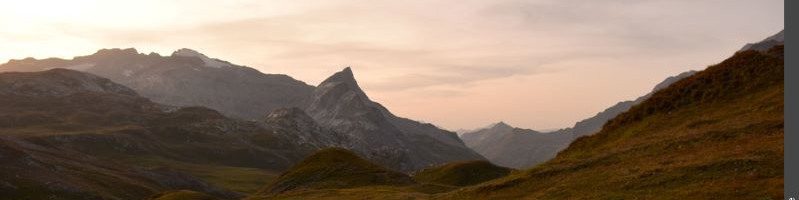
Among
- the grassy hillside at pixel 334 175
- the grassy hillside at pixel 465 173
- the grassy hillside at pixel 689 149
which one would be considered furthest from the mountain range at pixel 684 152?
the grassy hillside at pixel 465 173

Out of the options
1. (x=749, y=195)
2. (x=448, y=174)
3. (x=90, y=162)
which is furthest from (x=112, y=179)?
(x=749, y=195)

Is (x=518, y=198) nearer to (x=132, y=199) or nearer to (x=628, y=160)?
(x=628, y=160)

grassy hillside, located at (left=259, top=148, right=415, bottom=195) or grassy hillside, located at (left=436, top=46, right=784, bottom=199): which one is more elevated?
grassy hillside, located at (left=436, top=46, right=784, bottom=199)

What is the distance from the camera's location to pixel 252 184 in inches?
7382

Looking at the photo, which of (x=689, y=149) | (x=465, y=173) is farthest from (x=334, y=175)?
Answer: (x=689, y=149)

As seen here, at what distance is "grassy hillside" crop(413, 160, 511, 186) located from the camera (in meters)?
103

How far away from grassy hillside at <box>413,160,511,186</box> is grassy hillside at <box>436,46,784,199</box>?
3762cm

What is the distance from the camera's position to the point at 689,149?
4525cm

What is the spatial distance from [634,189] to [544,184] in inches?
393

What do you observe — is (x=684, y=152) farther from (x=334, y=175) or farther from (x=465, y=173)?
(x=465, y=173)

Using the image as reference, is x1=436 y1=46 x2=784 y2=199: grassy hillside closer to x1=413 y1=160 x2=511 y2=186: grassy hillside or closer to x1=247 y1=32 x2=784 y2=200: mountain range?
x1=247 y1=32 x2=784 y2=200: mountain range

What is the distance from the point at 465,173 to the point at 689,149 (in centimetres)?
6259

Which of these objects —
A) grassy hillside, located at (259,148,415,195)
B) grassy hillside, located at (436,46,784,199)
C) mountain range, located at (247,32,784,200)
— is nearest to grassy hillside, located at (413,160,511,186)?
grassy hillside, located at (259,148,415,195)

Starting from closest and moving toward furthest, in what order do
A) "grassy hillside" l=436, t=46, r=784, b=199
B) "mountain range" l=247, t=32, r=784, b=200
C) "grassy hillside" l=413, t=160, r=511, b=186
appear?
"grassy hillside" l=436, t=46, r=784, b=199 < "mountain range" l=247, t=32, r=784, b=200 < "grassy hillside" l=413, t=160, r=511, b=186
